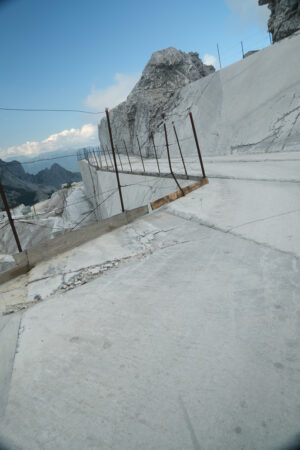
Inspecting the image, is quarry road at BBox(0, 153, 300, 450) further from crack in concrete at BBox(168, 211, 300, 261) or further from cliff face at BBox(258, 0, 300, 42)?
cliff face at BBox(258, 0, 300, 42)

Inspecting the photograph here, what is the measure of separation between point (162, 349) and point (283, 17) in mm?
16281

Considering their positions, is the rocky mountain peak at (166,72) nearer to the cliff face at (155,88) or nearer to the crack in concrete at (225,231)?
the cliff face at (155,88)

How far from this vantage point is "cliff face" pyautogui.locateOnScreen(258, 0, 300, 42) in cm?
→ 1190

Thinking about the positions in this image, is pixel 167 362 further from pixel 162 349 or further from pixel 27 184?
pixel 27 184

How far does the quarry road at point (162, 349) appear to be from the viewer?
94 cm

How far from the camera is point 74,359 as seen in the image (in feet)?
4.28

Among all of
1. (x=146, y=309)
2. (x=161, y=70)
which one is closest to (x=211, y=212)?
(x=146, y=309)

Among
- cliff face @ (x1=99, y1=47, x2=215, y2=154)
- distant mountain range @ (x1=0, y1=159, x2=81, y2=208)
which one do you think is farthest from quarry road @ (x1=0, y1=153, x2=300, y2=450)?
distant mountain range @ (x1=0, y1=159, x2=81, y2=208)

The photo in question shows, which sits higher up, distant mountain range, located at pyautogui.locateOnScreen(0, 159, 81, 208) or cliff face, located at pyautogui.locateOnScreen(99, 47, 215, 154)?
cliff face, located at pyautogui.locateOnScreen(99, 47, 215, 154)

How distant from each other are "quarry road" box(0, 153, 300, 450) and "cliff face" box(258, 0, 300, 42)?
14.3 meters

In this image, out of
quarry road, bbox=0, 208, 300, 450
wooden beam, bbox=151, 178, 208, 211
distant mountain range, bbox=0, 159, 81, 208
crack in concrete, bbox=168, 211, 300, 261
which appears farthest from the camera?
distant mountain range, bbox=0, 159, 81, 208

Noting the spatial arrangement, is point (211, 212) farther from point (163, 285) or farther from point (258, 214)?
point (163, 285)

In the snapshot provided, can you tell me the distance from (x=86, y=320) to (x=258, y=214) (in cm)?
210

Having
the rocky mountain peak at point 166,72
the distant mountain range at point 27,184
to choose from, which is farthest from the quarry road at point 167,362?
the rocky mountain peak at point 166,72
